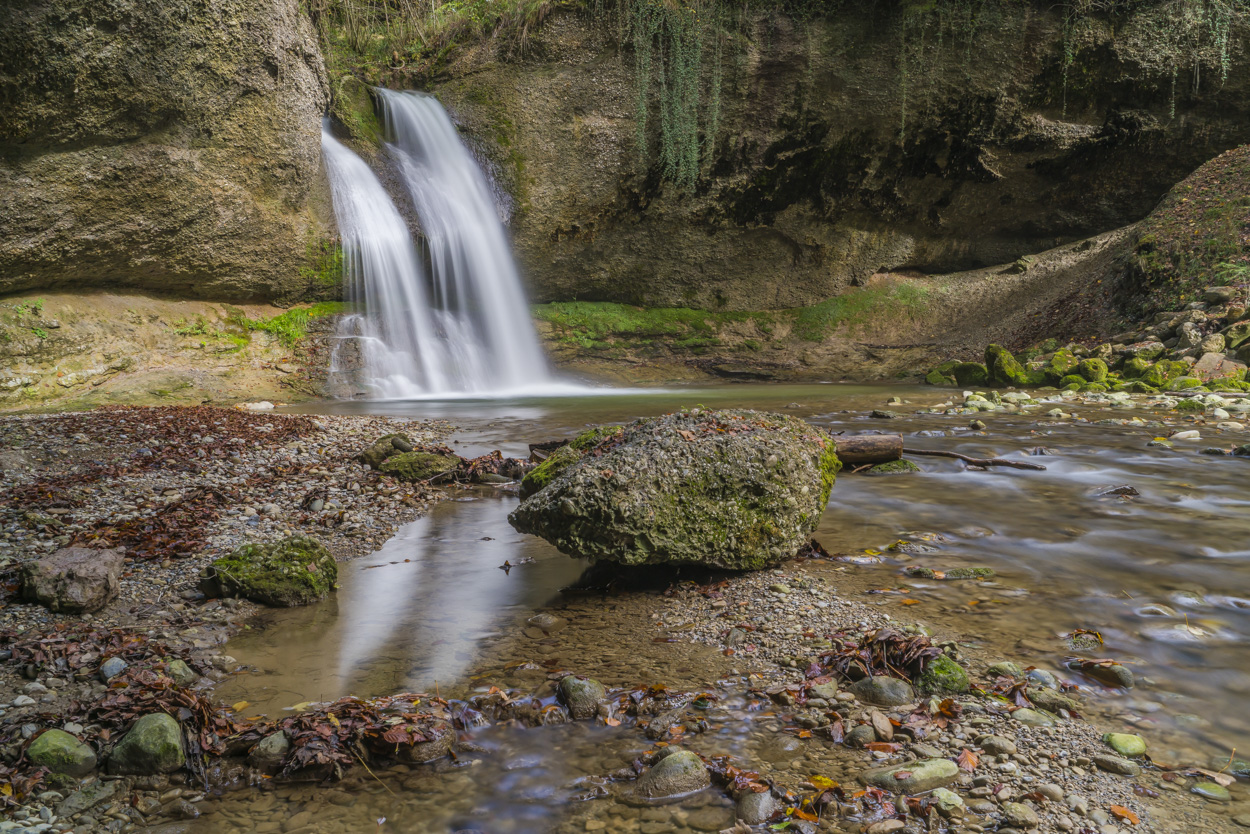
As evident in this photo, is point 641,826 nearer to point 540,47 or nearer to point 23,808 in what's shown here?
point 23,808

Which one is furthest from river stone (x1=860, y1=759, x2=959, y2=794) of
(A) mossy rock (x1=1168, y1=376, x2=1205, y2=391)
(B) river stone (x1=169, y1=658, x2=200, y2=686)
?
(A) mossy rock (x1=1168, y1=376, x2=1205, y2=391)

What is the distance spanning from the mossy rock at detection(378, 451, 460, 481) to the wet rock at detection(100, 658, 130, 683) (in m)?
3.37

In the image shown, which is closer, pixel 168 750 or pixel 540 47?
pixel 168 750

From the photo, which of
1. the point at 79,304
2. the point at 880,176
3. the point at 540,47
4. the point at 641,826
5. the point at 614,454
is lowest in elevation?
the point at 641,826

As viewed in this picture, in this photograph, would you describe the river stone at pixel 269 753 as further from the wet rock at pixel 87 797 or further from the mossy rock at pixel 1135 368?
the mossy rock at pixel 1135 368

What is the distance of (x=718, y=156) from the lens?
18031mm

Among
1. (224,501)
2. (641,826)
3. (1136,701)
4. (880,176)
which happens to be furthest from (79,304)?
(880,176)

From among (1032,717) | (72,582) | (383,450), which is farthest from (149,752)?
(383,450)

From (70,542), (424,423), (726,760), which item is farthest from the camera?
(424,423)

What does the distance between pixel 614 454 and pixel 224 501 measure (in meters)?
3.16

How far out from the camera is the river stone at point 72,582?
312 cm

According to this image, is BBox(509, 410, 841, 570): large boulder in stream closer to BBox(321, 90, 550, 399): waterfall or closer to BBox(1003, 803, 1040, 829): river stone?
BBox(1003, 803, 1040, 829): river stone

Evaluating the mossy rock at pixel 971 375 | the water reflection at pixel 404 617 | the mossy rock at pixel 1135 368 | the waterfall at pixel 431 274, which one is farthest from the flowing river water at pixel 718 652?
the waterfall at pixel 431 274

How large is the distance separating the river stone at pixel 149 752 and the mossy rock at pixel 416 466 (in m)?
3.92
